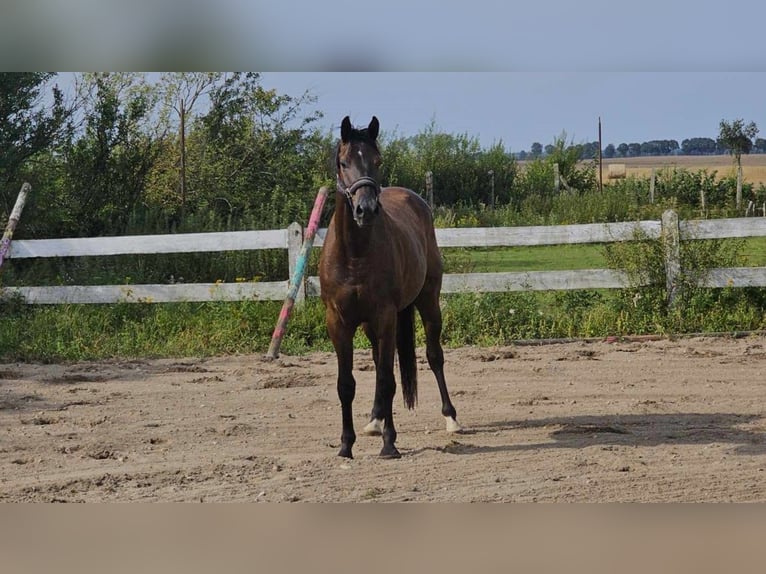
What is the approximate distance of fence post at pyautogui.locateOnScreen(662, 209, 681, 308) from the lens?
379 inches

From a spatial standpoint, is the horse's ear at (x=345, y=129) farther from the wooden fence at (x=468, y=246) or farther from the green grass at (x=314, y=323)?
the wooden fence at (x=468, y=246)

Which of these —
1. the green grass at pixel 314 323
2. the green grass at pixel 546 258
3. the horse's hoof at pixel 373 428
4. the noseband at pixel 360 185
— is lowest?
the horse's hoof at pixel 373 428

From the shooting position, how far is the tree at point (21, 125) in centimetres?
1195

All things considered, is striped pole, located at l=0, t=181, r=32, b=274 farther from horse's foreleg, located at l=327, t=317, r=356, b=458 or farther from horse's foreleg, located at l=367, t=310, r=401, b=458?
horse's foreleg, located at l=367, t=310, r=401, b=458

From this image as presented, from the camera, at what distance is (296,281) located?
30.8 feet

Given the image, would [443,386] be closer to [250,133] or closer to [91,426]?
[91,426]

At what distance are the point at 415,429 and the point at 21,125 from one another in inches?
343

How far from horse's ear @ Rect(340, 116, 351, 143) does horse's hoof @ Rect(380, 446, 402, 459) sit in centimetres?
169

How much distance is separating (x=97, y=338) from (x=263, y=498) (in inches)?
233

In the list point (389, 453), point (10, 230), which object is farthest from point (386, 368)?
point (10, 230)

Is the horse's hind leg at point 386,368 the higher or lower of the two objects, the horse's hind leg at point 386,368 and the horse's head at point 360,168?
the lower

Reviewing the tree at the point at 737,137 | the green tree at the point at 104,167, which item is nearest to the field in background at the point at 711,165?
the tree at the point at 737,137

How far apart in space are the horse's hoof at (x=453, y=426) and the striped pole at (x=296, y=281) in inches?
128

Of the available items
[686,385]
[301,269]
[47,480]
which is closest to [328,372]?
[301,269]
